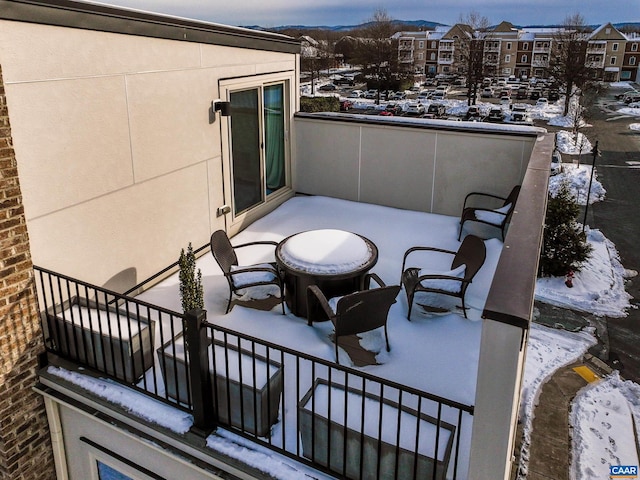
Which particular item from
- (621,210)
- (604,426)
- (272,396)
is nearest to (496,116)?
(621,210)

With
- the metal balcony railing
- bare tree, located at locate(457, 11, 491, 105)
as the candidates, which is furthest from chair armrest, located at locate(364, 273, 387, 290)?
bare tree, located at locate(457, 11, 491, 105)

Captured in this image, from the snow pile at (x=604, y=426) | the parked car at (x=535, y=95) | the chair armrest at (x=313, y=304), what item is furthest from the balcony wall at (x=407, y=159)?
the parked car at (x=535, y=95)

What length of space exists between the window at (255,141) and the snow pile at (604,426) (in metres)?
8.10

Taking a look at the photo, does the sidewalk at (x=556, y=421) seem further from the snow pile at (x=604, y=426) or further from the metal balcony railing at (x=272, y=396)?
the metal balcony railing at (x=272, y=396)

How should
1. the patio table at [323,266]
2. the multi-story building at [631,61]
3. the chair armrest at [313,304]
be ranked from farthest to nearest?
the multi-story building at [631,61] < the patio table at [323,266] < the chair armrest at [313,304]

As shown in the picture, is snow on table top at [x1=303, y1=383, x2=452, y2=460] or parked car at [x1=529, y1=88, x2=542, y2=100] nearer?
snow on table top at [x1=303, y1=383, x2=452, y2=460]

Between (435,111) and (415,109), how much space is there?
6.02 ft

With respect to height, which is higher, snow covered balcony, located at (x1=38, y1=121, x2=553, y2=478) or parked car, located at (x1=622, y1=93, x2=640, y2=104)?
snow covered balcony, located at (x1=38, y1=121, x2=553, y2=478)

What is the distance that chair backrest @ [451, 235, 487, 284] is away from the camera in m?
4.99

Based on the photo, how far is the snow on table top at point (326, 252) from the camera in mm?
4973

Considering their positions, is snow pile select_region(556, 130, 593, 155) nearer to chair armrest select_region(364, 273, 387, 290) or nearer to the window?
the window

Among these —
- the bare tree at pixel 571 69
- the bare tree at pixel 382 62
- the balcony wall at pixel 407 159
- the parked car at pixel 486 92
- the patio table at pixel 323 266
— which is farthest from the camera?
the parked car at pixel 486 92

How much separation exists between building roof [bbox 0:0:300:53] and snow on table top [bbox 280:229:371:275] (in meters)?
2.54

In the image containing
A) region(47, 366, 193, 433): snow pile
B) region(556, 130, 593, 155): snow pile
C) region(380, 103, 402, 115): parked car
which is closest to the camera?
region(47, 366, 193, 433): snow pile
